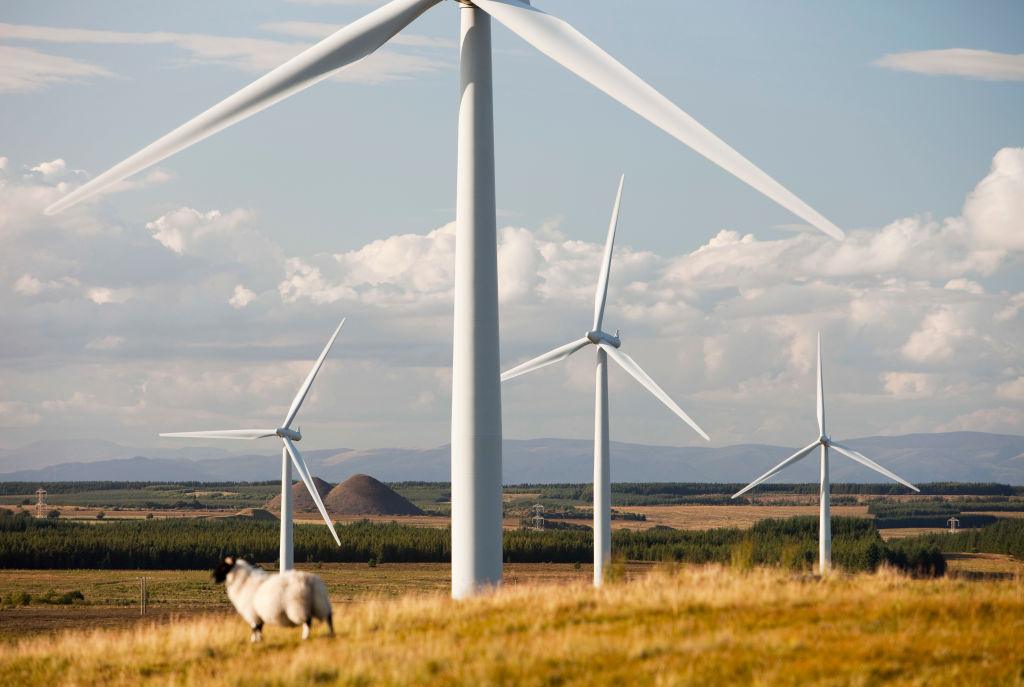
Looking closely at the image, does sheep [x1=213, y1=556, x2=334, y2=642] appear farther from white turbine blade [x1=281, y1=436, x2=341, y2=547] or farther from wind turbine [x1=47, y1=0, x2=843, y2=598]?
white turbine blade [x1=281, y1=436, x2=341, y2=547]

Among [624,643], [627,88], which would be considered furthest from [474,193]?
[624,643]

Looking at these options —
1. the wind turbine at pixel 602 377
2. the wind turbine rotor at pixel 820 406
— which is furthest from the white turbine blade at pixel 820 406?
the wind turbine at pixel 602 377

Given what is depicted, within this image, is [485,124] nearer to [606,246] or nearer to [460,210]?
[460,210]

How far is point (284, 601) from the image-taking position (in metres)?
20.7

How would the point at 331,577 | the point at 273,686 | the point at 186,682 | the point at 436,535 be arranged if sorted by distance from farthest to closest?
1. the point at 436,535
2. the point at 331,577
3. the point at 186,682
4. the point at 273,686

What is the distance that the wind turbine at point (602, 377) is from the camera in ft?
173

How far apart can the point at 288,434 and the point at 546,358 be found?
20.6 m

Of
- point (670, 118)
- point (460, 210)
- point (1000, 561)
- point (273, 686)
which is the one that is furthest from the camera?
point (1000, 561)

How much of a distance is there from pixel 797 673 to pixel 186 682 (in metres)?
8.85

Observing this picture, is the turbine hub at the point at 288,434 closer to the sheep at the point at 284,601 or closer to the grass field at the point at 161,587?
the grass field at the point at 161,587

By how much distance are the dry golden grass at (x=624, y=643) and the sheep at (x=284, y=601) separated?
15.4 inches

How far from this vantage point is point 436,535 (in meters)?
183

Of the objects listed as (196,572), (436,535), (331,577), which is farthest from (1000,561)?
(196,572)

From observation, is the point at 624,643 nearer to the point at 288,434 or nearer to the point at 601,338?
the point at 601,338
